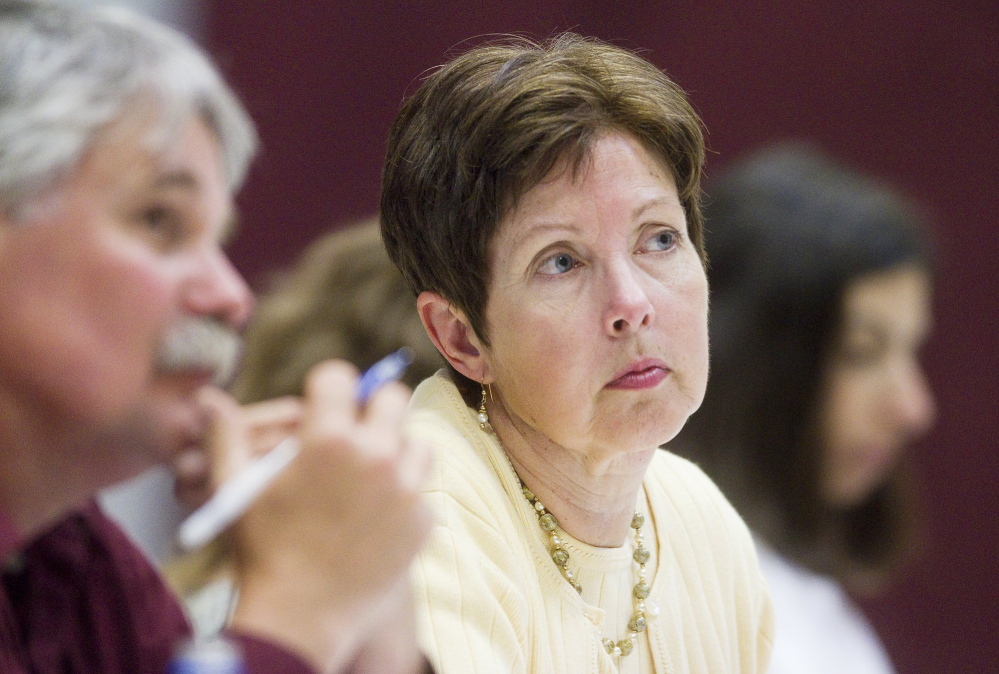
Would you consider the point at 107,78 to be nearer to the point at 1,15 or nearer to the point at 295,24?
the point at 1,15

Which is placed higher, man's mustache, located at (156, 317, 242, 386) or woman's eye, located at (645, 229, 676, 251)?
woman's eye, located at (645, 229, 676, 251)

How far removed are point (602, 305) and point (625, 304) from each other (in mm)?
34

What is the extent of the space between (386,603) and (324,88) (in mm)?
2540

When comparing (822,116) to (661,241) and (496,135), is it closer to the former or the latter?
(661,241)

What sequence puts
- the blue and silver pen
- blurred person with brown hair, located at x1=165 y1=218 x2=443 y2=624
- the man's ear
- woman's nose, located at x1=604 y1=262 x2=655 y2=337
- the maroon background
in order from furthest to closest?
the maroon background → blurred person with brown hair, located at x1=165 y1=218 x2=443 y2=624 → the man's ear → woman's nose, located at x1=604 y1=262 x2=655 y2=337 → the blue and silver pen

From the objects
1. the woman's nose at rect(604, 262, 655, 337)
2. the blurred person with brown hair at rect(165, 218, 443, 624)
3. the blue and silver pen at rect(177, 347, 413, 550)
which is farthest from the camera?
the blurred person with brown hair at rect(165, 218, 443, 624)

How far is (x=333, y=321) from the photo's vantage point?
8.52ft

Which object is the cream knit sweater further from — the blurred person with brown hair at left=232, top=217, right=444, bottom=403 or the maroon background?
the maroon background

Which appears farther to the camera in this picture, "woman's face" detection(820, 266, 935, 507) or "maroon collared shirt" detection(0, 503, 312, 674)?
"woman's face" detection(820, 266, 935, 507)

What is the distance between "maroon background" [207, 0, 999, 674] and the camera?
134 inches

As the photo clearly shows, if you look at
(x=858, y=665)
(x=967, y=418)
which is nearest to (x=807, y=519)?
(x=858, y=665)

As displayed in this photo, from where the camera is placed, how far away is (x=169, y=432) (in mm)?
1056

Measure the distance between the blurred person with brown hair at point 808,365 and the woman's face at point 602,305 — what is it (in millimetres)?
1063

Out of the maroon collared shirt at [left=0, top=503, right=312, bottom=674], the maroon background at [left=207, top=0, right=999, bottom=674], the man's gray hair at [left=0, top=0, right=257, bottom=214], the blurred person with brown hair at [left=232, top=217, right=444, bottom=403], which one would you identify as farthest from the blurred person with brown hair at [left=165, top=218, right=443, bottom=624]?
the man's gray hair at [left=0, top=0, right=257, bottom=214]
